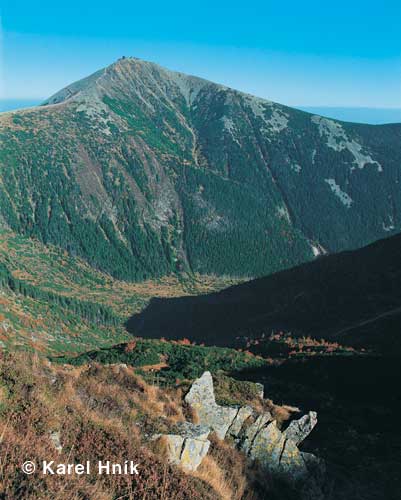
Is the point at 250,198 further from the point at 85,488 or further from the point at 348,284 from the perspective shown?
the point at 85,488

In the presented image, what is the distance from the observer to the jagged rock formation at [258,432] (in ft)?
44.5

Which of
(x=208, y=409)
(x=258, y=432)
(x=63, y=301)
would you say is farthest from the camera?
(x=63, y=301)

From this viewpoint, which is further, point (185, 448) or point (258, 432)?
point (258, 432)

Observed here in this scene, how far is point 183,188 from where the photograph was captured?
154000 millimetres

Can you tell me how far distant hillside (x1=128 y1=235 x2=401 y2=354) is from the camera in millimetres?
48906

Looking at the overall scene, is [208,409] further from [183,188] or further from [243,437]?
[183,188]

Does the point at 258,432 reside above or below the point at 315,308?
above

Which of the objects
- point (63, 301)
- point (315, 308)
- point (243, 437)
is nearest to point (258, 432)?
point (243, 437)

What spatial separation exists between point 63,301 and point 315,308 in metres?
46.1

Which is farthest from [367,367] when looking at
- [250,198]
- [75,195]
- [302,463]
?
[250,198]

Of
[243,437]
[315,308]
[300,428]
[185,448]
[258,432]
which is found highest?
[185,448]

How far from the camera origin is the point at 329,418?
21219 mm

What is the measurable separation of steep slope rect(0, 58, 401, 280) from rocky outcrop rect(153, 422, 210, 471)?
109168 mm

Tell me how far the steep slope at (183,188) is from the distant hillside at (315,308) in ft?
137
